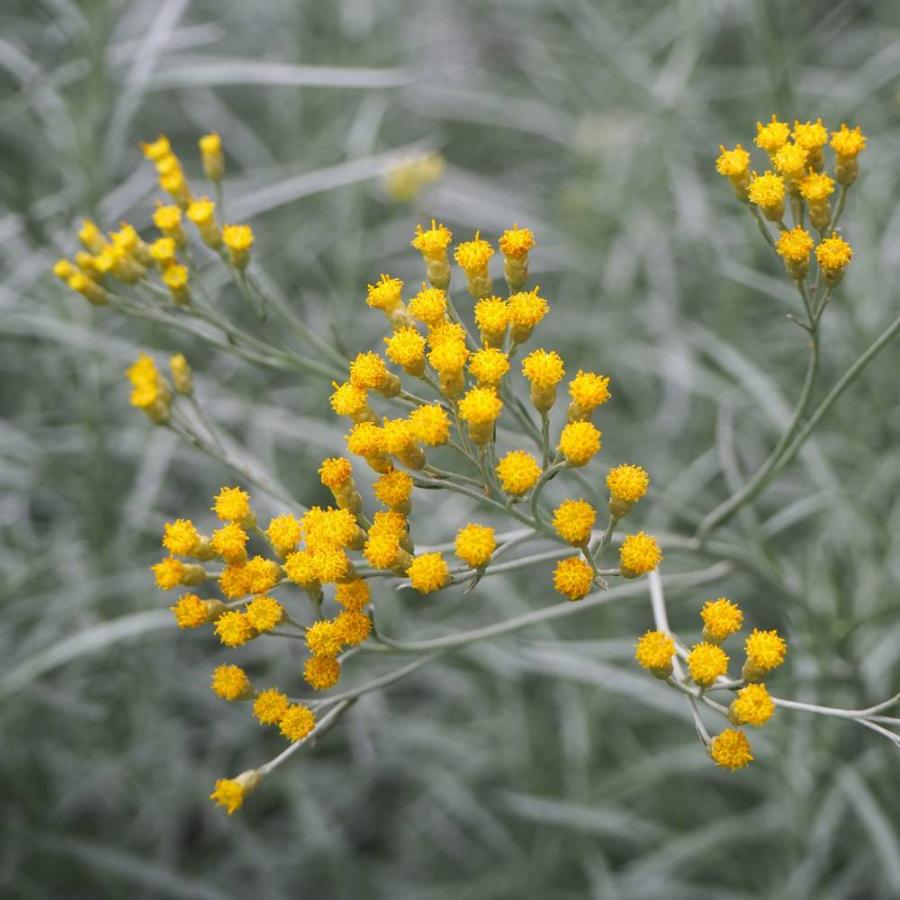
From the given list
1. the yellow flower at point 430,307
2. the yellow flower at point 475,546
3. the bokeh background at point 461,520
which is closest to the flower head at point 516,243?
the yellow flower at point 430,307

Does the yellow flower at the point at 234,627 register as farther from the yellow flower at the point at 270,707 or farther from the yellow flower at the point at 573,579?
the yellow flower at the point at 573,579

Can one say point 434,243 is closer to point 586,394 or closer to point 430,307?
point 430,307

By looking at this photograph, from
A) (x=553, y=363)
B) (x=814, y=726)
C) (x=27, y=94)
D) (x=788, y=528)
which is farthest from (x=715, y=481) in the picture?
(x=27, y=94)

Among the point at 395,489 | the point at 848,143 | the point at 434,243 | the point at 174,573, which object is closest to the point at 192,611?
the point at 174,573

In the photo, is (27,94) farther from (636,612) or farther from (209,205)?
(636,612)

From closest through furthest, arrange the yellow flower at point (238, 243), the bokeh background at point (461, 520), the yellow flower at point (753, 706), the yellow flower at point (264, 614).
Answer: the yellow flower at point (753, 706)
the yellow flower at point (264, 614)
the yellow flower at point (238, 243)
the bokeh background at point (461, 520)

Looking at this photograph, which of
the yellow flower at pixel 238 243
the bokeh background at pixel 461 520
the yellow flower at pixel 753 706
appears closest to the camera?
the yellow flower at pixel 753 706
